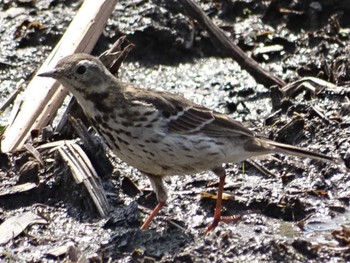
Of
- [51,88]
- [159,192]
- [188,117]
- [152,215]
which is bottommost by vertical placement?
[152,215]

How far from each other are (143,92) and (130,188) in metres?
0.98

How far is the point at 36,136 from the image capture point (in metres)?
9.59

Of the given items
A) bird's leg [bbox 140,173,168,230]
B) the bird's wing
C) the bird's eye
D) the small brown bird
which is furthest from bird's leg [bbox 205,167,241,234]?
the bird's eye

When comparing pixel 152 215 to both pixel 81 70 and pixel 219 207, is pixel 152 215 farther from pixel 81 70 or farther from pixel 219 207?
pixel 81 70

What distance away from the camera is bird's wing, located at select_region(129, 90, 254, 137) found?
8508mm

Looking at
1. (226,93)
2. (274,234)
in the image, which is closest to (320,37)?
(226,93)

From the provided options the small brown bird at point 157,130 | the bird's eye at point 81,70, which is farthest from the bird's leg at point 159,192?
the bird's eye at point 81,70

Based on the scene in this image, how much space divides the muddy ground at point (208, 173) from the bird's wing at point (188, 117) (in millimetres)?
638

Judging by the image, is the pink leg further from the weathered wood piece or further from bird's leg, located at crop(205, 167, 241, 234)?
the weathered wood piece

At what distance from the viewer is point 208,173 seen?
9.53 metres

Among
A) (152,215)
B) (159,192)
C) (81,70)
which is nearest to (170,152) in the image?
(159,192)

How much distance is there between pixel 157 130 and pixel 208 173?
1.35 meters

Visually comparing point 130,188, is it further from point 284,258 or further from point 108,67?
point 284,258

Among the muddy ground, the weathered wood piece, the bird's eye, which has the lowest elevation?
the muddy ground
